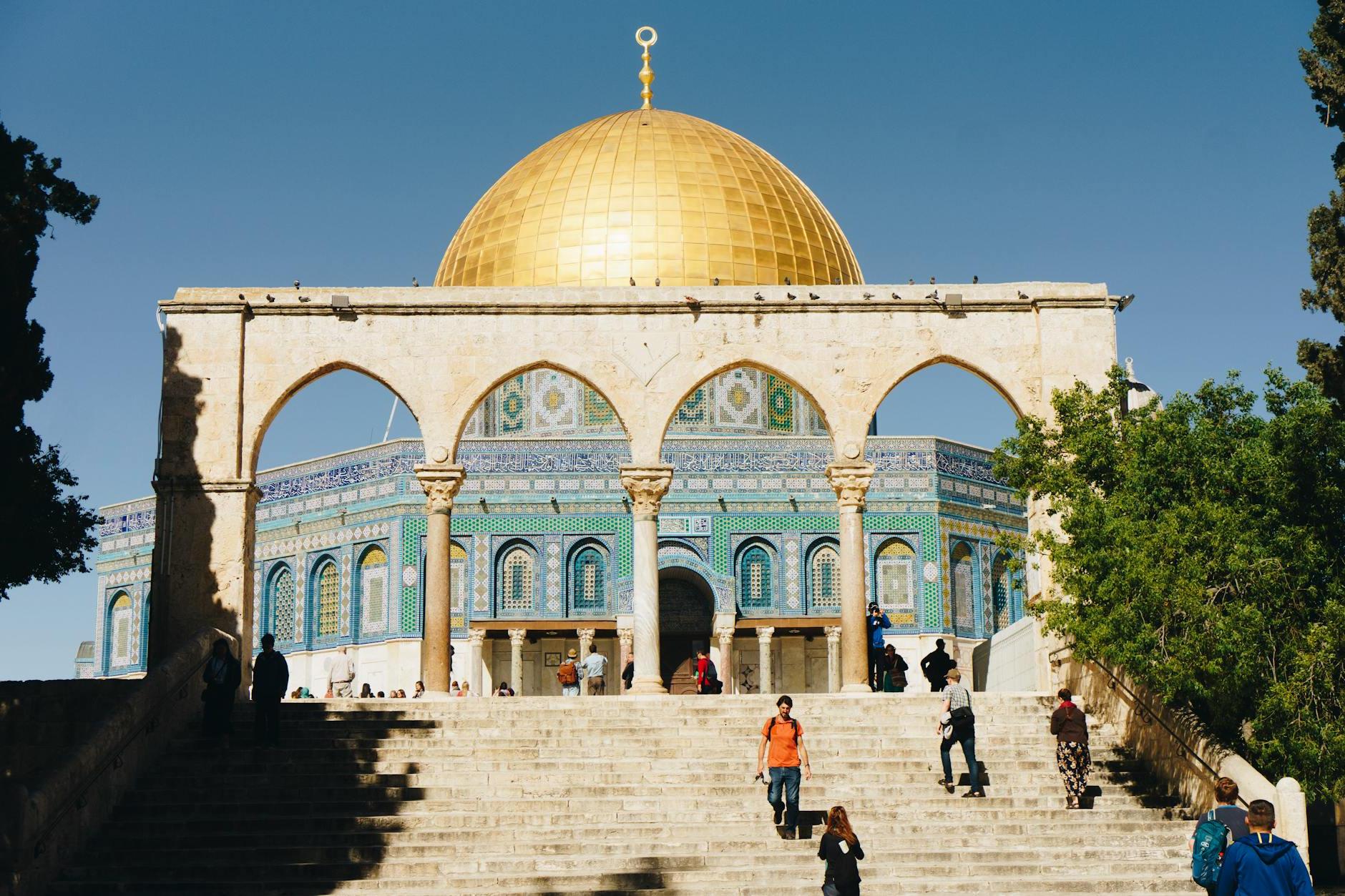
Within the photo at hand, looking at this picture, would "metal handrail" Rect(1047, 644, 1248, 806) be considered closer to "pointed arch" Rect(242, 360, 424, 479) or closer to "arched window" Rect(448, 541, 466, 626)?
"pointed arch" Rect(242, 360, 424, 479)

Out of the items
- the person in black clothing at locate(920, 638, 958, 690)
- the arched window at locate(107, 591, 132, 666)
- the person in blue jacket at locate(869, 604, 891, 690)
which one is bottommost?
the person in black clothing at locate(920, 638, 958, 690)

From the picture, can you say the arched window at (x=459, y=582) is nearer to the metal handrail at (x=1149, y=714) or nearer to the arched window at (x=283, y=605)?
the arched window at (x=283, y=605)

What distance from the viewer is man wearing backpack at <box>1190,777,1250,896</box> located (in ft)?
26.7

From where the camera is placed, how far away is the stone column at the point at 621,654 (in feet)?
89.8

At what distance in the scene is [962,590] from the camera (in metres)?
30.1

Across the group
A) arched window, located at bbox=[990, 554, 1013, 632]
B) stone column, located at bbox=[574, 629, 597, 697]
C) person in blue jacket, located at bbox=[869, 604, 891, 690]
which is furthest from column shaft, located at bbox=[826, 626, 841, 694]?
person in blue jacket, located at bbox=[869, 604, 891, 690]

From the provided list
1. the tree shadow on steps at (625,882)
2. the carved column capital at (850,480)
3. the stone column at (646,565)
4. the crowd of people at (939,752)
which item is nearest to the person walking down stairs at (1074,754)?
the crowd of people at (939,752)

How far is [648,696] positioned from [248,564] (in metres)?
4.37

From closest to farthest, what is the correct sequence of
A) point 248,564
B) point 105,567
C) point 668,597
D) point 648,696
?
point 648,696 < point 248,564 < point 668,597 < point 105,567

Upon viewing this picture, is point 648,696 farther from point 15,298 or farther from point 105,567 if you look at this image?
point 105,567

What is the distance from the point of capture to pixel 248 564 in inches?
679

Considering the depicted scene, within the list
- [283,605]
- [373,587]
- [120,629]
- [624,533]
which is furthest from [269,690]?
[120,629]

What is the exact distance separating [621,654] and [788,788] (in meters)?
16.7

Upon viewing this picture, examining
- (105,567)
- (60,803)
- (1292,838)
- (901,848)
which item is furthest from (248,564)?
(105,567)
